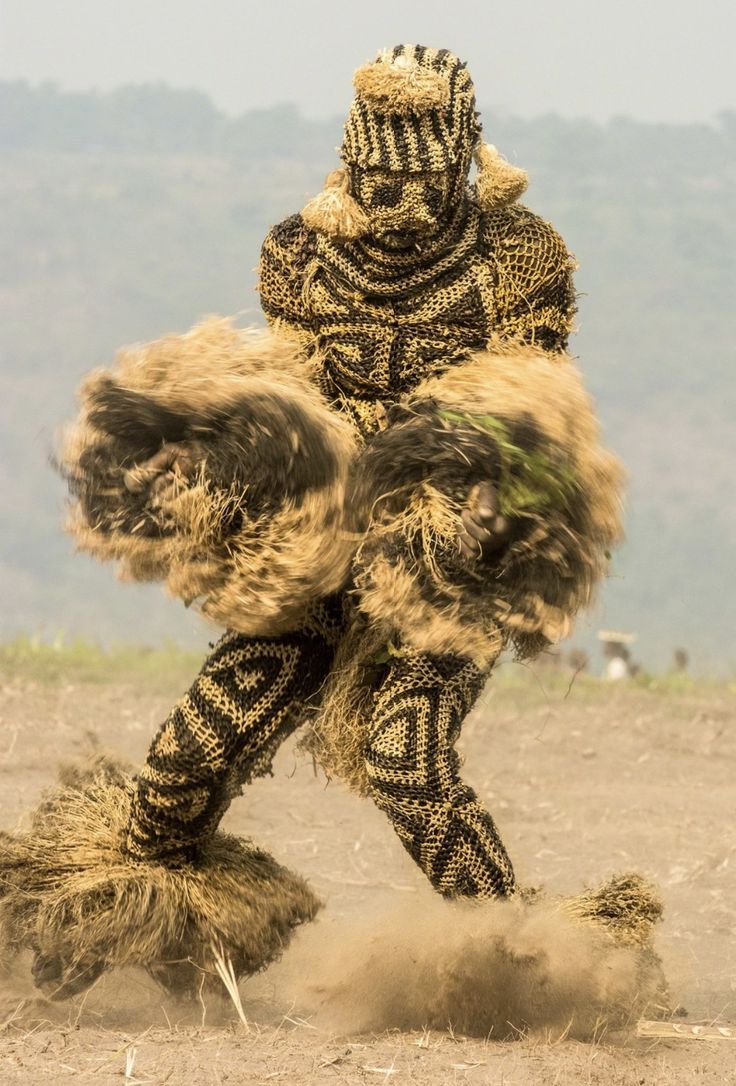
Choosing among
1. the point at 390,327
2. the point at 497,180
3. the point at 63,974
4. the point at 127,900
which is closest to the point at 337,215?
the point at 390,327

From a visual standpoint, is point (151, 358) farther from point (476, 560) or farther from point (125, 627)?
point (125, 627)

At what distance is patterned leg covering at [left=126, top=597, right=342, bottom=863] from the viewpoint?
4125 millimetres

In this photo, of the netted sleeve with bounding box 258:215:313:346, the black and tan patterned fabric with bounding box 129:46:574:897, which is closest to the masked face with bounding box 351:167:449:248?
the black and tan patterned fabric with bounding box 129:46:574:897

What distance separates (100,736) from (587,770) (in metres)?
2.48

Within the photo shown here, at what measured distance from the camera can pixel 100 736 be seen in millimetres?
8008

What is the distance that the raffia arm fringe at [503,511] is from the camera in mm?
3721

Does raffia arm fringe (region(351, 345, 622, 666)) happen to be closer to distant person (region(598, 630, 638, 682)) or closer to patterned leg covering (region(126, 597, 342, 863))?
patterned leg covering (region(126, 597, 342, 863))

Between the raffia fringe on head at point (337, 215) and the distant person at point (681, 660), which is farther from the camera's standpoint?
the distant person at point (681, 660)

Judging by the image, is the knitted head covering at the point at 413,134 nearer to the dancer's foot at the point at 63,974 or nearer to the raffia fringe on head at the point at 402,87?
the raffia fringe on head at the point at 402,87

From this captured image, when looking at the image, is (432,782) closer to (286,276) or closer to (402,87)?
(286,276)

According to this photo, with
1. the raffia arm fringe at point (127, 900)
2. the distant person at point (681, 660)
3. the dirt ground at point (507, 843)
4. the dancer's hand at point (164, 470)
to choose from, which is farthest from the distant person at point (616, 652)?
the dancer's hand at point (164, 470)

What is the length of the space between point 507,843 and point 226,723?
3.13 meters

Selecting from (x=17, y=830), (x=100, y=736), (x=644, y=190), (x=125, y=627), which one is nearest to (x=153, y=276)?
(x=644, y=190)

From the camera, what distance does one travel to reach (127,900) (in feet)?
13.8
